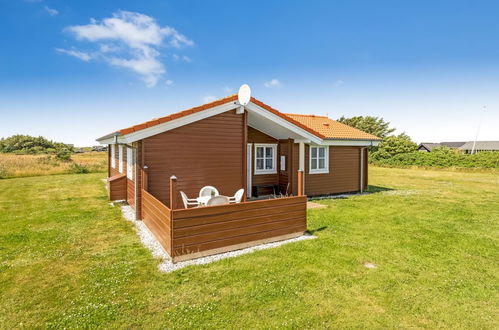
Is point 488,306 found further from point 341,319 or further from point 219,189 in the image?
point 219,189

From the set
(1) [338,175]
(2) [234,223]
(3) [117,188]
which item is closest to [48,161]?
(3) [117,188]

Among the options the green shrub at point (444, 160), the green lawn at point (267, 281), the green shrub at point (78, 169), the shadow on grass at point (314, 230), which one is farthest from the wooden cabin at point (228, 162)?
the green shrub at point (444, 160)

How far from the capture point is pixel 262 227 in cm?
623

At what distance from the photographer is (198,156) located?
862 cm

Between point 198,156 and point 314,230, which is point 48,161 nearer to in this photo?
point 198,156

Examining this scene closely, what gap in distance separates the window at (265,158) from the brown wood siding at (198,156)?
123 inches

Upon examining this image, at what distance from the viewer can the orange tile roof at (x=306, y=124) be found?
7.59 meters

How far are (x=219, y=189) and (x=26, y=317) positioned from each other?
232 inches

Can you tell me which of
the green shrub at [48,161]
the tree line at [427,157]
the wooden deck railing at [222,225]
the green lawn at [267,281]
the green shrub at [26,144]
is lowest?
the green lawn at [267,281]

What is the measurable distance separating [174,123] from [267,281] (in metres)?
5.55

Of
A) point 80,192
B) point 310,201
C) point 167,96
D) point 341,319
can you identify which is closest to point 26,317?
point 341,319

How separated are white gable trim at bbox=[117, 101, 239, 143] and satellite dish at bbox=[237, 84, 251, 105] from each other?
1.07ft

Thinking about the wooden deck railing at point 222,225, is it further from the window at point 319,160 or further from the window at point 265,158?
the window at point 319,160

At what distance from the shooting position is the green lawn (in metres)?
3.56
